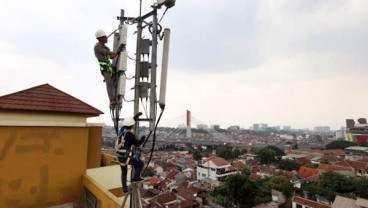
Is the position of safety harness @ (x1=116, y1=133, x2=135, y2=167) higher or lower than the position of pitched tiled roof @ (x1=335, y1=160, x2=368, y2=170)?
higher

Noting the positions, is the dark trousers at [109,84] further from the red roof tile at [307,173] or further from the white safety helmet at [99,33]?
the red roof tile at [307,173]

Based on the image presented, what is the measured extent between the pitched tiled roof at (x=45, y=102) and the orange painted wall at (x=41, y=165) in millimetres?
334

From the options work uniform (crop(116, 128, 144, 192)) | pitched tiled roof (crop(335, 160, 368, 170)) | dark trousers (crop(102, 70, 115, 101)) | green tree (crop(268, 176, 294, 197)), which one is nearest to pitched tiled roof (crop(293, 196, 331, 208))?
green tree (crop(268, 176, 294, 197))

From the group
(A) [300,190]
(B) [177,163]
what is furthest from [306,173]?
(B) [177,163]

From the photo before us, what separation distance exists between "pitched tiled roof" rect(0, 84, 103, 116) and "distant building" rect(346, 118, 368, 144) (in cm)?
10304

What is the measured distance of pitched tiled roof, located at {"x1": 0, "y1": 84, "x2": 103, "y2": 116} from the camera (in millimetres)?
4176

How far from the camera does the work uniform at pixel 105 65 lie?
3834mm

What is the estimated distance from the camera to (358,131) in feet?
309

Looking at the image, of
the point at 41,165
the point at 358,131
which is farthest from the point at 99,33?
the point at 358,131

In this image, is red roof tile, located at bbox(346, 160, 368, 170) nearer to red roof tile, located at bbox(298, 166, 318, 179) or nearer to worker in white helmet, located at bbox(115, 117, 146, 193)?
red roof tile, located at bbox(298, 166, 318, 179)

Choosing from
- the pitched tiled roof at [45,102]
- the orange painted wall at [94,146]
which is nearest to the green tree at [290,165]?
the orange painted wall at [94,146]

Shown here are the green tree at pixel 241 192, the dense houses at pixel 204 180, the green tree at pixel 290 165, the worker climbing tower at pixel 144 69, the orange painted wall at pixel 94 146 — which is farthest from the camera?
the green tree at pixel 290 165

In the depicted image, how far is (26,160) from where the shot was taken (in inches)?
160

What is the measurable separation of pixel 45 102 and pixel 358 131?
112 m
